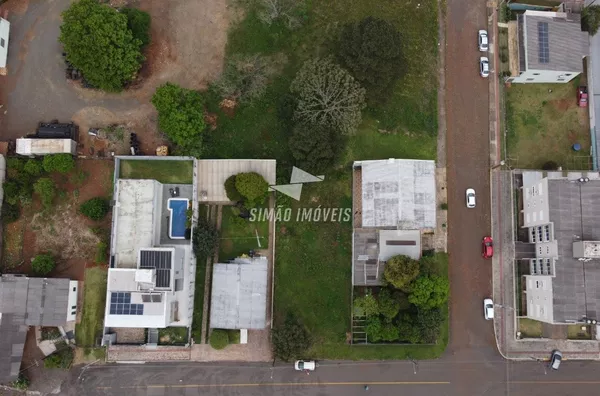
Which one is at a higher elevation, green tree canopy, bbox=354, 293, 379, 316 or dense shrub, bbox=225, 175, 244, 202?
dense shrub, bbox=225, 175, 244, 202

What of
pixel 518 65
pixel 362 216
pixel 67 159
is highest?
pixel 518 65

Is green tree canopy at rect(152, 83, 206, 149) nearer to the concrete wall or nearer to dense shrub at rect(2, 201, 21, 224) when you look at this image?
dense shrub at rect(2, 201, 21, 224)

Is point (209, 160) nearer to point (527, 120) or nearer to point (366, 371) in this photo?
point (366, 371)

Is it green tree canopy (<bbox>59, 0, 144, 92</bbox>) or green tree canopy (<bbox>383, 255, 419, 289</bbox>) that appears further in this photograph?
green tree canopy (<bbox>59, 0, 144, 92</bbox>)

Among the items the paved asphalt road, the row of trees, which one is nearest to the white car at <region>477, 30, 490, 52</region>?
the row of trees

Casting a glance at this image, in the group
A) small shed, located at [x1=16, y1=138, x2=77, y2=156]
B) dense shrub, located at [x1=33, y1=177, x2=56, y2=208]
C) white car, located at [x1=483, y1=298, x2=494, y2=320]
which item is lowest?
white car, located at [x1=483, y1=298, x2=494, y2=320]

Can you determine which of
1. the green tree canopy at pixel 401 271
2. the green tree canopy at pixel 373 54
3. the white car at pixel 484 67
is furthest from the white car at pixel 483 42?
the green tree canopy at pixel 401 271

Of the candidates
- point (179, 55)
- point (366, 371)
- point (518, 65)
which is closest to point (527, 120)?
point (518, 65)
